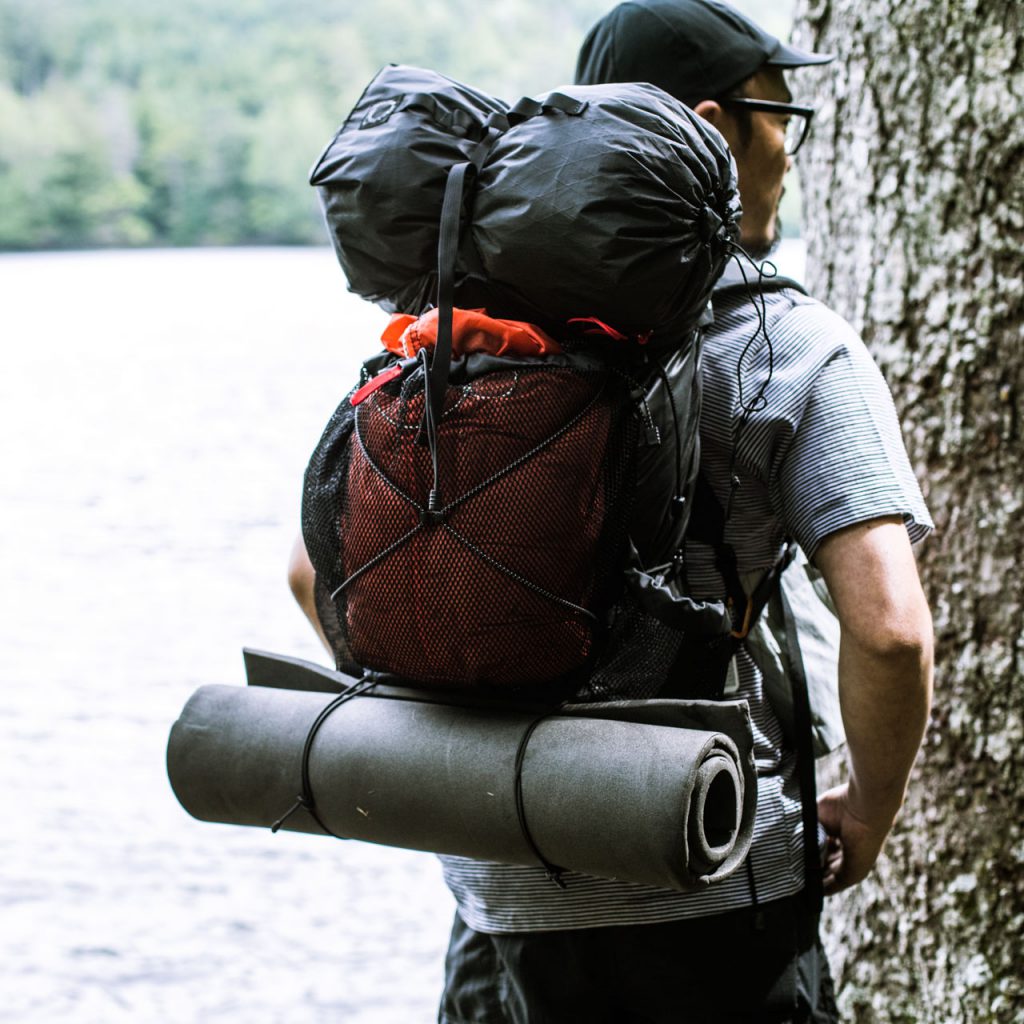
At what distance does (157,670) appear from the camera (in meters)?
6.68

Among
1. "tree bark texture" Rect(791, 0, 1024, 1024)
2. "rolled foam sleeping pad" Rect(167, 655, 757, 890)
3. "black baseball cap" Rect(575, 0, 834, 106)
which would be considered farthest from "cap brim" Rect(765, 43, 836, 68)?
"rolled foam sleeping pad" Rect(167, 655, 757, 890)

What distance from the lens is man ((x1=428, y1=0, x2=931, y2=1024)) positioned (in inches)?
49.3

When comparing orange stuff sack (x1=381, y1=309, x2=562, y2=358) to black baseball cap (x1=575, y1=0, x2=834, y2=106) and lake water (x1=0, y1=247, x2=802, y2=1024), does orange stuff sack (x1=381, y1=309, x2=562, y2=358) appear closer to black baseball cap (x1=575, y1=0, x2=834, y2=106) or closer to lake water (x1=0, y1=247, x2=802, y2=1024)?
black baseball cap (x1=575, y1=0, x2=834, y2=106)

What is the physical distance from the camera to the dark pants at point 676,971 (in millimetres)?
1316

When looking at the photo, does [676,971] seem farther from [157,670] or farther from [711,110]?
[157,670]

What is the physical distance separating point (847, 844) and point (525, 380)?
27.9 inches

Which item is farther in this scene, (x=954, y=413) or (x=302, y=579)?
(x=954, y=413)

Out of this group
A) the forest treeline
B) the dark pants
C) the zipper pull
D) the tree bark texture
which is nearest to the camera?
the zipper pull

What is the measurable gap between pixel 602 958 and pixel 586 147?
0.84m

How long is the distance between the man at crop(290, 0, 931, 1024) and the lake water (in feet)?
6.01

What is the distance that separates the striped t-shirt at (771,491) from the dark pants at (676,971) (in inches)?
1.1

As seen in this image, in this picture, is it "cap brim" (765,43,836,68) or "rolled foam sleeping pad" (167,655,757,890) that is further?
"cap brim" (765,43,836,68)

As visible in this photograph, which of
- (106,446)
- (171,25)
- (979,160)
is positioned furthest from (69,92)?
(979,160)

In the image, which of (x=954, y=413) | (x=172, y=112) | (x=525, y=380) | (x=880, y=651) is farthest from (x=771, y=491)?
(x=172, y=112)
